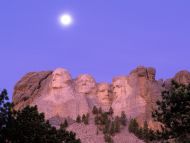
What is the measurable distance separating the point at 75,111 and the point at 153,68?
17997 mm

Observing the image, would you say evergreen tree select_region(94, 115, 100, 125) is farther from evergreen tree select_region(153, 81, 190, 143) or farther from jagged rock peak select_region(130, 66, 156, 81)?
evergreen tree select_region(153, 81, 190, 143)

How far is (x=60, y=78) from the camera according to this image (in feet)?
368

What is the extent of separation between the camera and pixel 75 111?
4112 inches

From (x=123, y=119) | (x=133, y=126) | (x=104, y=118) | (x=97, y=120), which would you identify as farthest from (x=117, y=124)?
(x=123, y=119)

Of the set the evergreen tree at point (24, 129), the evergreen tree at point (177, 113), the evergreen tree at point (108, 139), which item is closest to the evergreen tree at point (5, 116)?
the evergreen tree at point (24, 129)

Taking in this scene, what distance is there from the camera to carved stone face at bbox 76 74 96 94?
112 m

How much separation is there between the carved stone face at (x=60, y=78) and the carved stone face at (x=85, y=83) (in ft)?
7.17

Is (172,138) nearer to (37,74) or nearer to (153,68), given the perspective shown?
(153,68)

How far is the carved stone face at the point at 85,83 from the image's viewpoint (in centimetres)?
11204

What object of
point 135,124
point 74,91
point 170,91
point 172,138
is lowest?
point 172,138

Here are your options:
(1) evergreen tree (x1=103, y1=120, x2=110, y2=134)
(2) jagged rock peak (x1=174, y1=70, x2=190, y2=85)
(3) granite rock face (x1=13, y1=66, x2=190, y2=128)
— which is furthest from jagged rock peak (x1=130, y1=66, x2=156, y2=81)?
(1) evergreen tree (x1=103, y1=120, x2=110, y2=134)

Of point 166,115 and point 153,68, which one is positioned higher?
point 153,68

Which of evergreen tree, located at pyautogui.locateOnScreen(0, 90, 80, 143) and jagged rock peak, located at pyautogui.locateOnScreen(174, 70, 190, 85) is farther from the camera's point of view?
jagged rock peak, located at pyautogui.locateOnScreen(174, 70, 190, 85)

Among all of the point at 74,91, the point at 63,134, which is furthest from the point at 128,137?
the point at 63,134
